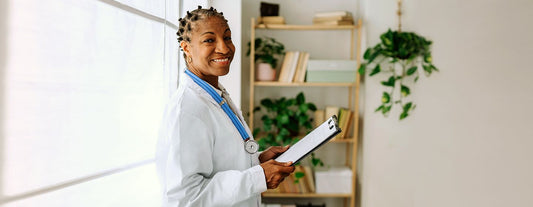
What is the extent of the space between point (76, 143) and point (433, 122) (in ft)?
7.78

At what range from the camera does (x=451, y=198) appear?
9.22 feet

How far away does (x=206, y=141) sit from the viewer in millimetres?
1127

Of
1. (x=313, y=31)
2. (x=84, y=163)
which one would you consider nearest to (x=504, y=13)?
(x=313, y=31)

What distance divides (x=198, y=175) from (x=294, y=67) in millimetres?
2266

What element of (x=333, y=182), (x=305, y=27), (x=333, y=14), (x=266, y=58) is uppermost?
(x=333, y=14)

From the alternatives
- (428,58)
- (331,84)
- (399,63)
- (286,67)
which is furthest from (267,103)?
(428,58)

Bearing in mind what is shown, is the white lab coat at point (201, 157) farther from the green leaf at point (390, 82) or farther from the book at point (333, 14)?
the book at point (333, 14)

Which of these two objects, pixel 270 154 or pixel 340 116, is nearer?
pixel 270 154

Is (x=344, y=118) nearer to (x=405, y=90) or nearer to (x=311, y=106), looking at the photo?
(x=311, y=106)

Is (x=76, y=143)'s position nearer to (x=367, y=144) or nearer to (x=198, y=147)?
(x=198, y=147)

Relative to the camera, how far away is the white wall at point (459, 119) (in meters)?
2.39

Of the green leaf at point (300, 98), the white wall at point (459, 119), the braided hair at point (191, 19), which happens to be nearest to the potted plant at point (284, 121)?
the green leaf at point (300, 98)

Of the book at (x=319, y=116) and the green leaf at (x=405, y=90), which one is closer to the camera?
the green leaf at (x=405, y=90)

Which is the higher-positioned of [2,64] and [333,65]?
[333,65]
